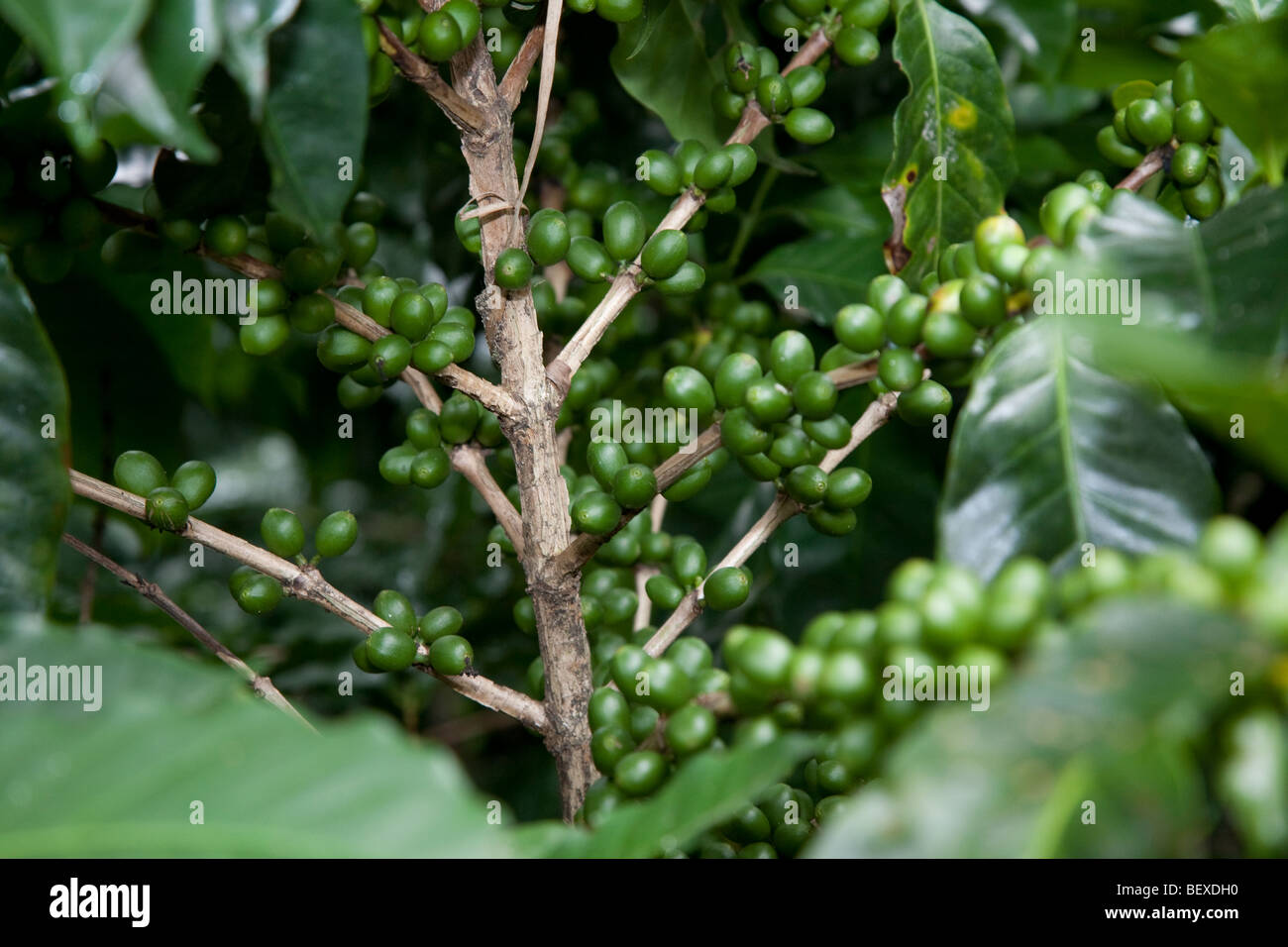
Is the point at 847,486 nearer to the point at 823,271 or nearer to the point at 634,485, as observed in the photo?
the point at 634,485

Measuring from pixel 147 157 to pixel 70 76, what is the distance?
2.59 feet

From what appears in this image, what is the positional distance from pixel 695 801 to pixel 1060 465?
0.26 m

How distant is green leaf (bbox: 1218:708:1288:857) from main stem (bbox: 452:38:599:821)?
0.46m

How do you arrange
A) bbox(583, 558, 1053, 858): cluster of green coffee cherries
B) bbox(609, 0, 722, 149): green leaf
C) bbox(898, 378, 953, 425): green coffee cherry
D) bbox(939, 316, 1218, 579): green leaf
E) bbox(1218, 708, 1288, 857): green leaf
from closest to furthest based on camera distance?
bbox(1218, 708, 1288, 857): green leaf
bbox(583, 558, 1053, 858): cluster of green coffee cherries
bbox(939, 316, 1218, 579): green leaf
bbox(898, 378, 953, 425): green coffee cherry
bbox(609, 0, 722, 149): green leaf

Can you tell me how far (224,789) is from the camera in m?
0.40

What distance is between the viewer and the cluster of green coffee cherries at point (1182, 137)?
2.23 ft

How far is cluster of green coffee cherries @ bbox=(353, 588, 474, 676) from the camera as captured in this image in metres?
0.72

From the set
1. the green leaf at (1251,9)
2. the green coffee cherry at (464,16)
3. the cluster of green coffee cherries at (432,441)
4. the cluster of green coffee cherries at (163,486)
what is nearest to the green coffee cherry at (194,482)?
the cluster of green coffee cherries at (163,486)

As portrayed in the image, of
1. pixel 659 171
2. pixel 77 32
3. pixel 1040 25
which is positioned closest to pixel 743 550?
pixel 659 171

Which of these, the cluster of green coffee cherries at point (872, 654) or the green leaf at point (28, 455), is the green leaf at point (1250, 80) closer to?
the cluster of green coffee cherries at point (872, 654)

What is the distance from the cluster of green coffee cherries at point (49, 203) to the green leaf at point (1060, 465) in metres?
0.57

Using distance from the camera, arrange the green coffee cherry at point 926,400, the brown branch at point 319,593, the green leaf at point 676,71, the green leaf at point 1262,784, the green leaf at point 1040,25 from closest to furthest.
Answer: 1. the green leaf at point 1262,784
2. the green coffee cherry at point 926,400
3. the brown branch at point 319,593
4. the green leaf at point 676,71
5. the green leaf at point 1040,25

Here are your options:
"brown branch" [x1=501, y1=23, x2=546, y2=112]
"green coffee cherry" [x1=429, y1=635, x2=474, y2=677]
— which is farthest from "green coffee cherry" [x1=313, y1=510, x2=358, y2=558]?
"brown branch" [x1=501, y1=23, x2=546, y2=112]

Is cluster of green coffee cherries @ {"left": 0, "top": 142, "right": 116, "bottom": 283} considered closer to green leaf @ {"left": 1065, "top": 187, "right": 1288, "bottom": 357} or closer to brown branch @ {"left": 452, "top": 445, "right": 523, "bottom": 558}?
brown branch @ {"left": 452, "top": 445, "right": 523, "bottom": 558}
